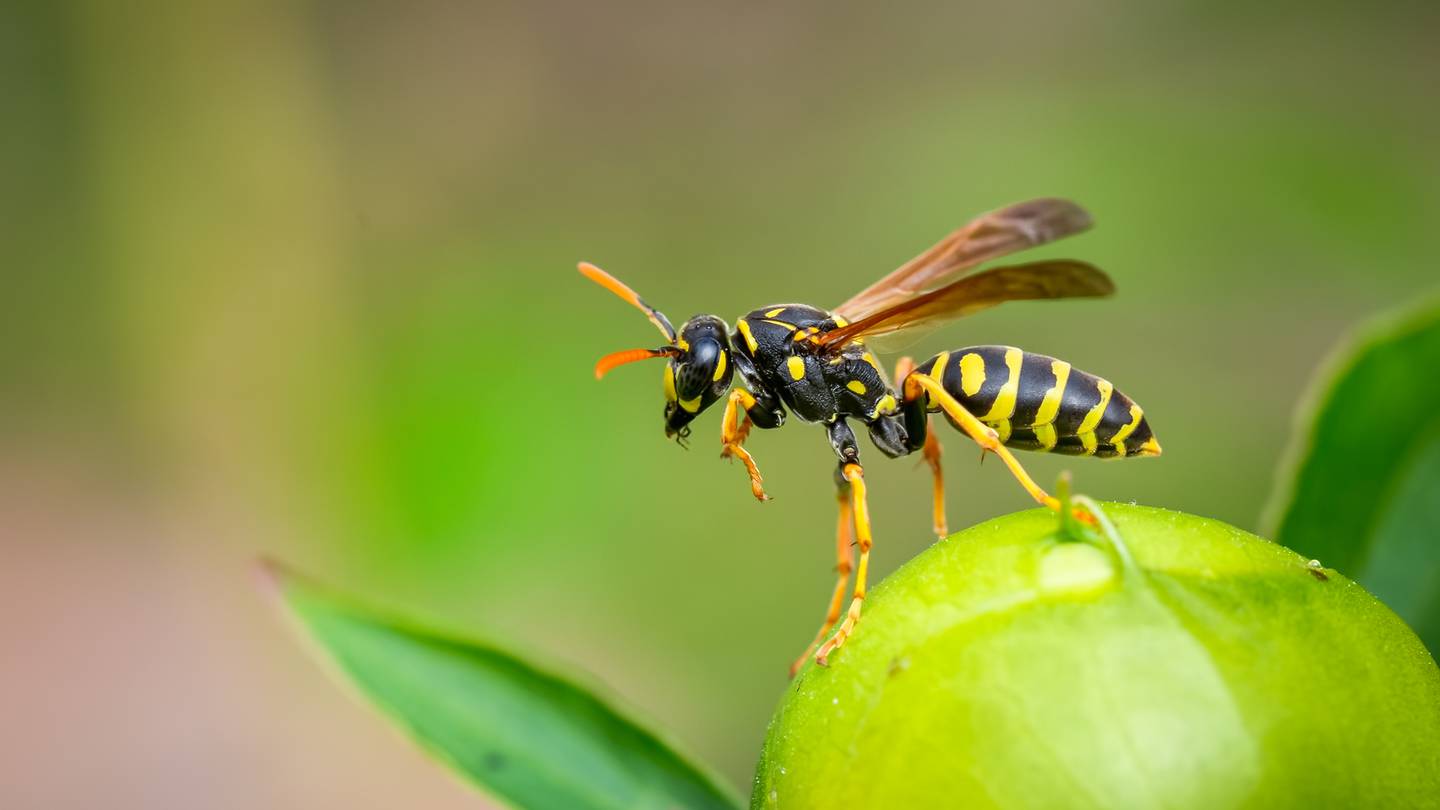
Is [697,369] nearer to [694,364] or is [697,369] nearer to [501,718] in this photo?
[694,364]

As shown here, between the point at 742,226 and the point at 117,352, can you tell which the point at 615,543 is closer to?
the point at 742,226

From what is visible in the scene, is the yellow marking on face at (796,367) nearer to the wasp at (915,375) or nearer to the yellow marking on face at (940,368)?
the wasp at (915,375)

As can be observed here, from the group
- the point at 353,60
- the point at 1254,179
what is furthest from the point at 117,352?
the point at 1254,179

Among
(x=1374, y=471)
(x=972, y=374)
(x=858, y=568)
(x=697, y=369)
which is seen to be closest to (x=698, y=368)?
(x=697, y=369)

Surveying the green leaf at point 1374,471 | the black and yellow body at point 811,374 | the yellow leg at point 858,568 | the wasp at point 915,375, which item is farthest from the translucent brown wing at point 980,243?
the green leaf at point 1374,471

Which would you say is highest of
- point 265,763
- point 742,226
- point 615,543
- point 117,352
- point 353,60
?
point 353,60

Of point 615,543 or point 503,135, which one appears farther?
point 503,135
